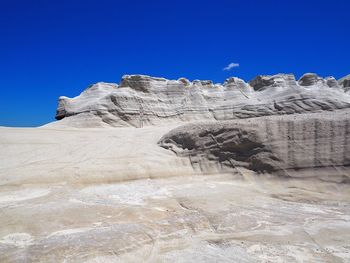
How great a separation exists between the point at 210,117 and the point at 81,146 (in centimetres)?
1211

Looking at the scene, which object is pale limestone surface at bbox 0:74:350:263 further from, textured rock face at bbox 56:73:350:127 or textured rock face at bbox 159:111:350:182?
textured rock face at bbox 56:73:350:127

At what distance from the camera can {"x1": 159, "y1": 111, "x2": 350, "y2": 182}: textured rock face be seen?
23.2 ft

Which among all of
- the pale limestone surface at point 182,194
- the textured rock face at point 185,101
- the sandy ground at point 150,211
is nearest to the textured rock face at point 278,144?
the pale limestone surface at point 182,194

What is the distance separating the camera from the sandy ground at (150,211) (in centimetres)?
338

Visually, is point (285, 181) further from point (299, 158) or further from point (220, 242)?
point (220, 242)

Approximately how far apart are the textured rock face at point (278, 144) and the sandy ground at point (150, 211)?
424 millimetres

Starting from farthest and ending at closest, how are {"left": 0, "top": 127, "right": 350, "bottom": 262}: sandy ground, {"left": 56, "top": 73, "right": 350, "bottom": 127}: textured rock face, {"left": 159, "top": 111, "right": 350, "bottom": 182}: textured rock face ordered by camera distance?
{"left": 56, "top": 73, "right": 350, "bottom": 127}: textured rock face, {"left": 159, "top": 111, "right": 350, "bottom": 182}: textured rock face, {"left": 0, "top": 127, "right": 350, "bottom": 262}: sandy ground

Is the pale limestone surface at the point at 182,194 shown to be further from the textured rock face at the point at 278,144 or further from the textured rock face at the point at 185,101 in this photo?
the textured rock face at the point at 185,101

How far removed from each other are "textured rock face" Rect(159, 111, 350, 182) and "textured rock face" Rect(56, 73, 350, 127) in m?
10.3

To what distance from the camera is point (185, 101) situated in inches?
806

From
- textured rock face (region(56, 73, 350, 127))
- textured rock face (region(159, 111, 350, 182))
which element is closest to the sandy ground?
textured rock face (region(159, 111, 350, 182))

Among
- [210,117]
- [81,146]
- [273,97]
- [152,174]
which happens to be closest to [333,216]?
[152,174]

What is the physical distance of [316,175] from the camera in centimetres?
688

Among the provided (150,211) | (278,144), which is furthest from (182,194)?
(278,144)
